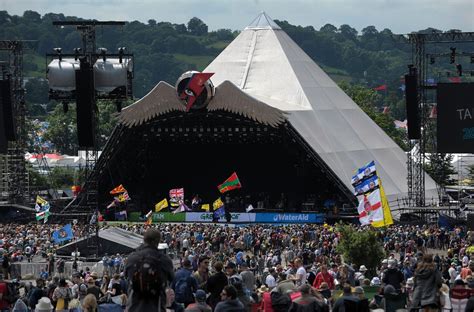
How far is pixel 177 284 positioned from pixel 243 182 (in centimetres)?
4809

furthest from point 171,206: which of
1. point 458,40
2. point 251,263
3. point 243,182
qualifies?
point 251,263

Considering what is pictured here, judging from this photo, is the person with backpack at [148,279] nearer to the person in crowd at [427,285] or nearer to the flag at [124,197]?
the person in crowd at [427,285]

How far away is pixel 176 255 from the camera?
4266cm

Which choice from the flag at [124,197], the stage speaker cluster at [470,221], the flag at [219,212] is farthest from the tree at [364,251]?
the flag at [124,197]

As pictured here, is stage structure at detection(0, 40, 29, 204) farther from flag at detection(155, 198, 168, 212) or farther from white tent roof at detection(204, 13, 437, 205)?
white tent roof at detection(204, 13, 437, 205)

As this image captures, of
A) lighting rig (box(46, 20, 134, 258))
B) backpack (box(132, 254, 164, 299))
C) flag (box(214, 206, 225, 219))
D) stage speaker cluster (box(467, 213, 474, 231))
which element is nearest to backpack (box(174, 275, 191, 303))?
backpack (box(132, 254, 164, 299))

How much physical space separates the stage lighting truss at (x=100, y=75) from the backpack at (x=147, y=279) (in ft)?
103

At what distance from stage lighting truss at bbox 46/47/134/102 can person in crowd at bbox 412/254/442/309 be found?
27.8 metres

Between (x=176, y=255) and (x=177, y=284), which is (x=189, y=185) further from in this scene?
(x=177, y=284)

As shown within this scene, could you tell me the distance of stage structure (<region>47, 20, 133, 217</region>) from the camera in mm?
43375

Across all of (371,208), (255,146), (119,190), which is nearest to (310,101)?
(255,146)

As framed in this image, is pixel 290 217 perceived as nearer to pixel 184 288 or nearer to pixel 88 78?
pixel 88 78

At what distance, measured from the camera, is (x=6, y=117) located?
186 ft

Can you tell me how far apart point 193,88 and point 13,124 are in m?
8.40
